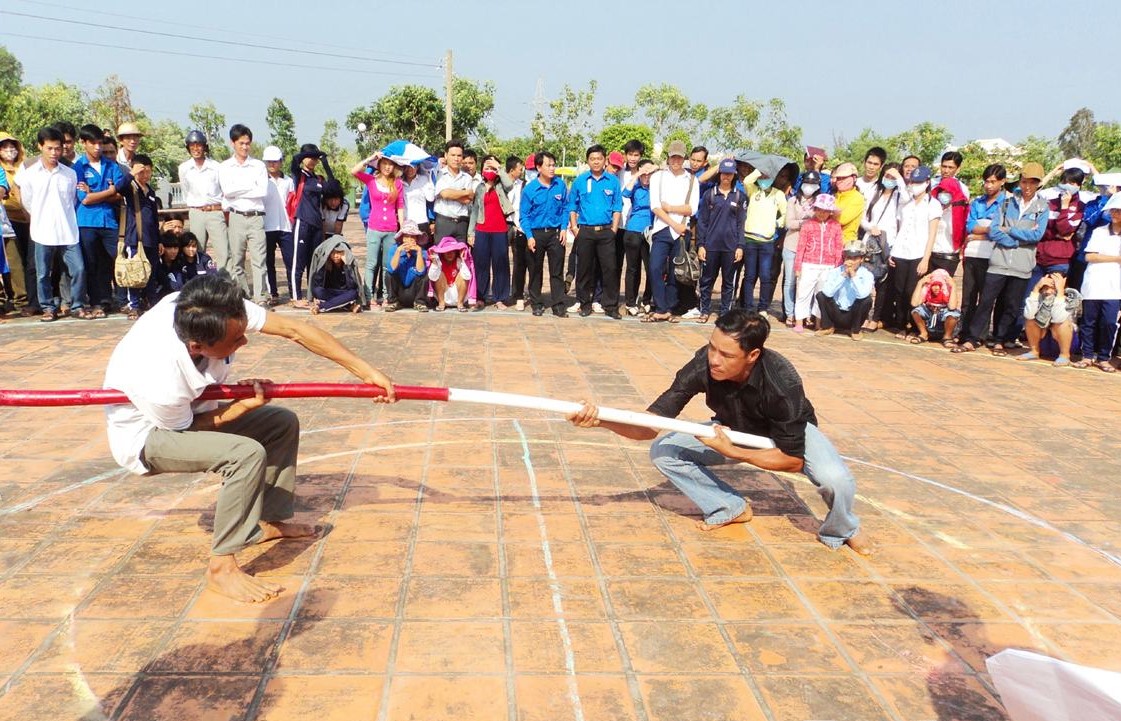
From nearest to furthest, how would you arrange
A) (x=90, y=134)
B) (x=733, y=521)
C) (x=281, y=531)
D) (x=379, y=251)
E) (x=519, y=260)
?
1. (x=281, y=531)
2. (x=733, y=521)
3. (x=90, y=134)
4. (x=379, y=251)
5. (x=519, y=260)

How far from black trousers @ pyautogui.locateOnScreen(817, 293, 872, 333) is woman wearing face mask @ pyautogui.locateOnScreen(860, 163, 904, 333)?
41 cm

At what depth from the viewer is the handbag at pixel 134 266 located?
30.6 ft

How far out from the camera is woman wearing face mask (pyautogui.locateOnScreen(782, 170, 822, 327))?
10438 millimetres

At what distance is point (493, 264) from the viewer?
36.7 ft

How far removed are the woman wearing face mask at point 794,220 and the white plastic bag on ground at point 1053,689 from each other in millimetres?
8938

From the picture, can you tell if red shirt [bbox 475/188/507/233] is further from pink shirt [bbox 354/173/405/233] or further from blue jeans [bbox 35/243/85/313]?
blue jeans [bbox 35/243/85/313]

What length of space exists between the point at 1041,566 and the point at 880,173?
716 cm

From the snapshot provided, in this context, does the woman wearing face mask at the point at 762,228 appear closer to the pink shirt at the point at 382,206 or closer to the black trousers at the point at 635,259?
the black trousers at the point at 635,259

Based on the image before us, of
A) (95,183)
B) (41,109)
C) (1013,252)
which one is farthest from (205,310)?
(41,109)

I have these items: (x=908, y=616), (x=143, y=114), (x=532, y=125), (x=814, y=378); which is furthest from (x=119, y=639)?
(x=143, y=114)

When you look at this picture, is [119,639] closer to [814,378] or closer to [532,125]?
[814,378]

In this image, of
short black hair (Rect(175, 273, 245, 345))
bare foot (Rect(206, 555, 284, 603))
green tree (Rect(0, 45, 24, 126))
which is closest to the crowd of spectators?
short black hair (Rect(175, 273, 245, 345))

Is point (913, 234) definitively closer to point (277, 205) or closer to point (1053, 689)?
point (277, 205)

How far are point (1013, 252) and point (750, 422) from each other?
6378mm
